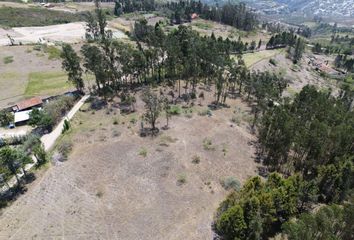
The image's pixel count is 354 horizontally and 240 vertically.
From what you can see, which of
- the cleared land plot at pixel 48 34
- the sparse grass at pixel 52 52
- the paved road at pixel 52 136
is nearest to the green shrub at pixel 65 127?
the paved road at pixel 52 136

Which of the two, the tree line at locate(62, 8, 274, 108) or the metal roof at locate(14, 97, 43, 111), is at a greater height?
the tree line at locate(62, 8, 274, 108)

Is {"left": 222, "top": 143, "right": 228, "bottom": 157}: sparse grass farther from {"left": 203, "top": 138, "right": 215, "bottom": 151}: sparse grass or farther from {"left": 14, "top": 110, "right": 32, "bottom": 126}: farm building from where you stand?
{"left": 14, "top": 110, "right": 32, "bottom": 126}: farm building

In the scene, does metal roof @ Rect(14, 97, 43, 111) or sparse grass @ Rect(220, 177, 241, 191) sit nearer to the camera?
sparse grass @ Rect(220, 177, 241, 191)

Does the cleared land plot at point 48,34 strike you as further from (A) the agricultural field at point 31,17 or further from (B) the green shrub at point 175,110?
(B) the green shrub at point 175,110

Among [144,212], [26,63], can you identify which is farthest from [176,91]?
[26,63]

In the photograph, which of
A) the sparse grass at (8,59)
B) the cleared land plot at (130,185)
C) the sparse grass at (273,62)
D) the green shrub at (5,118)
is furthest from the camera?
the sparse grass at (273,62)

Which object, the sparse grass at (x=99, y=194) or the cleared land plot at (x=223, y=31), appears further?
the cleared land plot at (x=223, y=31)

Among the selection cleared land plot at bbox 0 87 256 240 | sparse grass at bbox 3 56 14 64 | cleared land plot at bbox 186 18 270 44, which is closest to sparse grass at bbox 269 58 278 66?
cleared land plot at bbox 186 18 270 44
